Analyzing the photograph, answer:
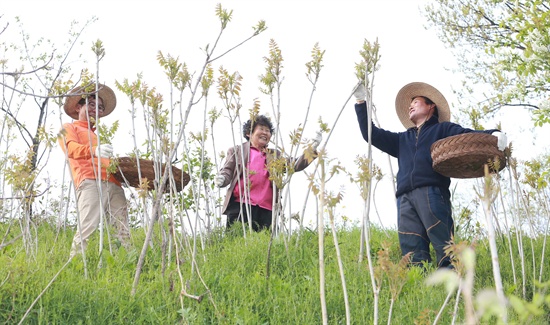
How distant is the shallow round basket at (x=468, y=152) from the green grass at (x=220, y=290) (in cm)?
80

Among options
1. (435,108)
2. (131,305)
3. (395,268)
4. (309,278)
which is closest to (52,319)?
(131,305)

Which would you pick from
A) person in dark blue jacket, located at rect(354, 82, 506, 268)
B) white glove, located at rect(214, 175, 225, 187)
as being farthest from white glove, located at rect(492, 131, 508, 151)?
→ white glove, located at rect(214, 175, 225, 187)

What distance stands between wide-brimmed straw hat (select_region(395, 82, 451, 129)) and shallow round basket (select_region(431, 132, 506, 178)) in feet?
2.95

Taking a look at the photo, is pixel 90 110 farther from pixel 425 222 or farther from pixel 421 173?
pixel 425 222

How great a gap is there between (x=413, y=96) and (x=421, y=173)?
0.96 meters

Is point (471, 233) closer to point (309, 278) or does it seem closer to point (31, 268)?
point (309, 278)

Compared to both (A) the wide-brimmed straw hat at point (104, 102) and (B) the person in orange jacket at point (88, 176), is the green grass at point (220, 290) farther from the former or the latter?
(A) the wide-brimmed straw hat at point (104, 102)

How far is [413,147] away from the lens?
4902 millimetres

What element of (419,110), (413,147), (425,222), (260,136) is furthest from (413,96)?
(260,136)

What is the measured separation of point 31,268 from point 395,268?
238 cm

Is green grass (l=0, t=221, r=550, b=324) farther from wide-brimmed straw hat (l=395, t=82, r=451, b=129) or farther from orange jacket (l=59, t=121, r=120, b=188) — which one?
wide-brimmed straw hat (l=395, t=82, r=451, b=129)

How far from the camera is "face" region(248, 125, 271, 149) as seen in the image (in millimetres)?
5973

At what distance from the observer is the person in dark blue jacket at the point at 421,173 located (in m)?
4.52

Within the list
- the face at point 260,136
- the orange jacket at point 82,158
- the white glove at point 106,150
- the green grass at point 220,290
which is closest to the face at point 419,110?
the green grass at point 220,290
